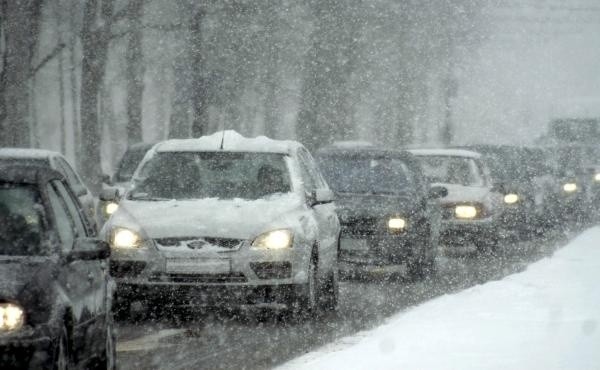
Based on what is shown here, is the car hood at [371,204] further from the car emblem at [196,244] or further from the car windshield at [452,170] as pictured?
the car emblem at [196,244]

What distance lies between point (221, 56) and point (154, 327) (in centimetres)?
3079

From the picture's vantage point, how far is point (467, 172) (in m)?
21.2

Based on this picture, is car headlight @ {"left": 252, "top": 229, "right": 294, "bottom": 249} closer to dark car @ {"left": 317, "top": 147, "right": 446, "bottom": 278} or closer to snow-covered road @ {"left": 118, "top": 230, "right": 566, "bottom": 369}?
snow-covered road @ {"left": 118, "top": 230, "right": 566, "bottom": 369}

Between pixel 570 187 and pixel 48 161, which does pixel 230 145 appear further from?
pixel 570 187

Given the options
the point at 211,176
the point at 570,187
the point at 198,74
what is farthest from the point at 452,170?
the point at 198,74

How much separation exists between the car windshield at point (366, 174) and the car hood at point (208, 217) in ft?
15.3

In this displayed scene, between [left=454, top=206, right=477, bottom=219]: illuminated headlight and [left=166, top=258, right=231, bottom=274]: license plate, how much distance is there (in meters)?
9.75

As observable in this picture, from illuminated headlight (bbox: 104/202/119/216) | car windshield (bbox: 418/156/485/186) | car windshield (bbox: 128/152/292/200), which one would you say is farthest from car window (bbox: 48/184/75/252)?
car windshield (bbox: 418/156/485/186)

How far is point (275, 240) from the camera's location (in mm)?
11711

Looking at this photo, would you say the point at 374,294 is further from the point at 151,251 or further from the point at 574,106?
the point at 574,106

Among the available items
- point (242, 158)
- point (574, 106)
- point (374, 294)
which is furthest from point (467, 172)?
point (574, 106)

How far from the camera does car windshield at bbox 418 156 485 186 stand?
2105 centimetres

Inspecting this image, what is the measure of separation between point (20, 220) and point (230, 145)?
20.9 feet

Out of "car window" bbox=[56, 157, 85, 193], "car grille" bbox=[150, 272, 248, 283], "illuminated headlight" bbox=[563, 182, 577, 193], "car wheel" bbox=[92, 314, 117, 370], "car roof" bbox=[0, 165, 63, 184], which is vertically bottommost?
"illuminated headlight" bbox=[563, 182, 577, 193]
